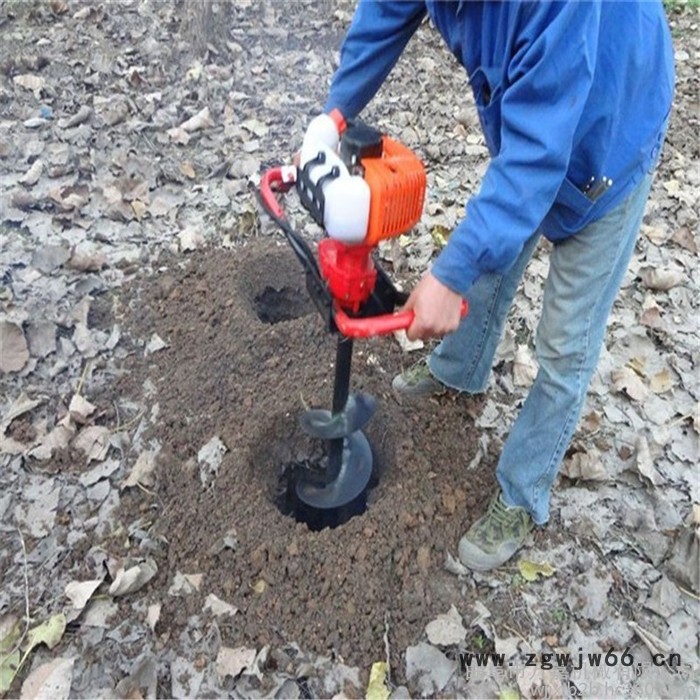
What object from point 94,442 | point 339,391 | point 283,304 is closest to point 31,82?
point 283,304

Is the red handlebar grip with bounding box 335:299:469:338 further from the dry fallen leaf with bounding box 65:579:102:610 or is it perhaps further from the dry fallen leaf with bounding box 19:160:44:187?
the dry fallen leaf with bounding box 19:160:44:187

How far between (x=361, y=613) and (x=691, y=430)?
1441mm

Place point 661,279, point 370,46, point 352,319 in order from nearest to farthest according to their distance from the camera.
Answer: point 352,319 → point 370,46 → point 661,279

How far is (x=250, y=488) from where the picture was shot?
2.25 meters

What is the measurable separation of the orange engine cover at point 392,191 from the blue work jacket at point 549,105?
0.38 ft

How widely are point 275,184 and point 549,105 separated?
0.77m

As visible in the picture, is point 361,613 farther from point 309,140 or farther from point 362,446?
point 309,140

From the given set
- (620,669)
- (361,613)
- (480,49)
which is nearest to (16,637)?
(361,613)

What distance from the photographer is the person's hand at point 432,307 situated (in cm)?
158

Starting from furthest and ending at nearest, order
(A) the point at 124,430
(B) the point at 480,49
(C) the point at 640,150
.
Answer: (A) the point at 124,430 < (C) the point at 640,150 < (B) the point at 480,49

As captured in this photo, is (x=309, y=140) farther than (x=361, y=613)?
No

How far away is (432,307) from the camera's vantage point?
1580mm

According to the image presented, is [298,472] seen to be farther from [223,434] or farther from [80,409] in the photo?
[80,409]

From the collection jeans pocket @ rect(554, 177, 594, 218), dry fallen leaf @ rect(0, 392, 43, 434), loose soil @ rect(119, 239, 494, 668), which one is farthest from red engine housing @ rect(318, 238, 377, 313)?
dry fallen leaf @ rect(0, 392, 43, 434)
